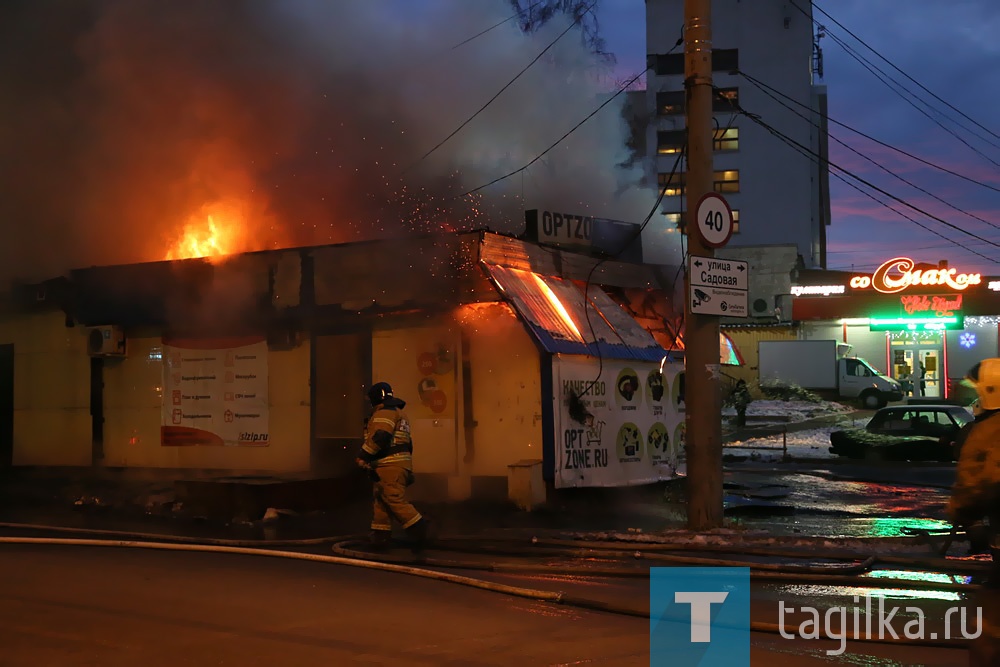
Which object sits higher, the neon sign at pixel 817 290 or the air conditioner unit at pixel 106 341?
the neon sign at pixel 817 290

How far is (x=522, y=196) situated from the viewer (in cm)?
1930

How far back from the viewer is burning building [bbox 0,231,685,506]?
12.2 metres

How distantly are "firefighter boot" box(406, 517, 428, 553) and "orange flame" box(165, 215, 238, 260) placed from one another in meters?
9.11

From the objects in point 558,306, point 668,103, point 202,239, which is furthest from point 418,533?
point 668,103

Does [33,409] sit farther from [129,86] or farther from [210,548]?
[210,548]

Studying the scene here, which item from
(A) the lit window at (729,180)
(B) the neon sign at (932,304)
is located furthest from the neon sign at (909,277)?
(A) the lit window at (729,180)

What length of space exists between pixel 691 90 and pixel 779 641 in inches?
227

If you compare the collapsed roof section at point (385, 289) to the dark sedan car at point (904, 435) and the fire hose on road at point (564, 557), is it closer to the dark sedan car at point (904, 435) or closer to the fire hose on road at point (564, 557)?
the fire hose on road at point (564, 557)

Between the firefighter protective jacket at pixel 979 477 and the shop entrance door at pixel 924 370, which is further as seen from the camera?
the shop entrance door at pixel 924 370

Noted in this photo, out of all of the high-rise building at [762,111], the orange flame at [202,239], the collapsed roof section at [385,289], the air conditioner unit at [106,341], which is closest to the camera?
the collapsed roof section at [385,289]

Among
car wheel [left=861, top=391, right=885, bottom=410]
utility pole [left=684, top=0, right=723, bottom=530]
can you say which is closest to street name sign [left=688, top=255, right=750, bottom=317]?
utility pole [left=684, top=0, right=723, bottom=530]

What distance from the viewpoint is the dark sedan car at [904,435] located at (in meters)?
19.2

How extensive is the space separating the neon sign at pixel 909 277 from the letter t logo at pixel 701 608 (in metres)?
35.1

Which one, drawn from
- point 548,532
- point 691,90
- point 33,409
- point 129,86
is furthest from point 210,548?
point 129,86
